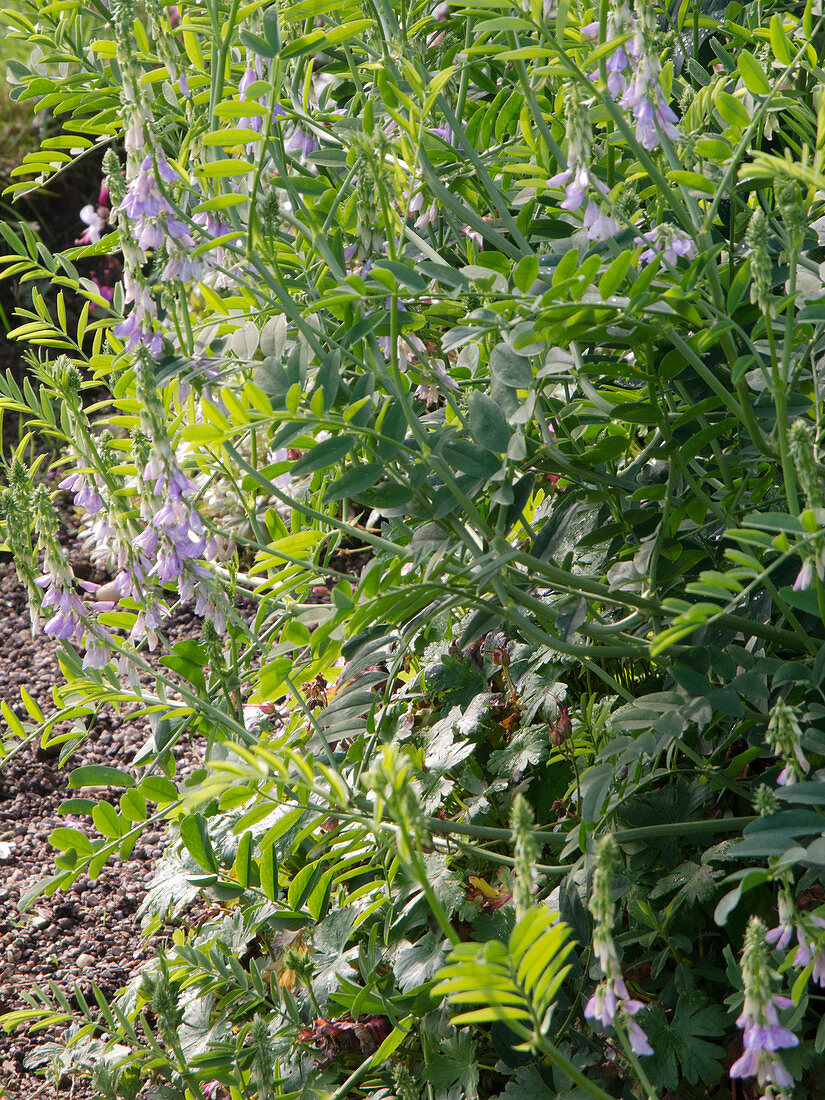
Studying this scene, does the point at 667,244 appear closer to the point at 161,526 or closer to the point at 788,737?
the point at 788,737

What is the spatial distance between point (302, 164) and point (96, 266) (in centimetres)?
387

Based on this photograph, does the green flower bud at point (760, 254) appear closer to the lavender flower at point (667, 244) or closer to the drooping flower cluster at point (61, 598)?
the lavender flower at point (667, 244)

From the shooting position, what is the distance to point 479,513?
136cm

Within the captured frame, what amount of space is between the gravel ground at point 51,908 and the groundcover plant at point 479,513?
37 centimetres

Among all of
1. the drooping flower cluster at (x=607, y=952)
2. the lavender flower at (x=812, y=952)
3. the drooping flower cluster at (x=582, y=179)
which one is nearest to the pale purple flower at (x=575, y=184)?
the drooping flower cluster at (x=582, y=179)

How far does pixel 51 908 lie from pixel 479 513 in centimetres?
187

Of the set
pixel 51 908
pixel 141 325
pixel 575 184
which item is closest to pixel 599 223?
pixel 575 184

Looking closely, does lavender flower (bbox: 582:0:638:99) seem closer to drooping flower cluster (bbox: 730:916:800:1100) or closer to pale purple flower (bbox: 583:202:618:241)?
pale purple flower (bbox: 583:202:618:241)

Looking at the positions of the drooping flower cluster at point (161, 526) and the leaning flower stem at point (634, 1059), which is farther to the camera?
the drooping flower cluster at point (161, 526)

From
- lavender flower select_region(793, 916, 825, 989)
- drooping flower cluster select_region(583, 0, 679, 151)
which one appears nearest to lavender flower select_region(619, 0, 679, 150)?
drooping flower cluster select_region(583, 0, 679, 151)

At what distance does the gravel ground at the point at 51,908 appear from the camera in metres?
2.26

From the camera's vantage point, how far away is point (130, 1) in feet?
4.14

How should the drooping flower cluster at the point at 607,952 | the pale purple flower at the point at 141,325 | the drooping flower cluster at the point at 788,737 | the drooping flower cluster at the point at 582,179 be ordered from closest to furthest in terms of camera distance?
the drooping flower cluster at the point at 607,952
the drooping flower cluster at the point at 788,737
the drooping flower cluster at the point at 582,179
the pale purple flower at the point at 141,325

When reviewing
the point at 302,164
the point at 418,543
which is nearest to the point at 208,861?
the point at 418,543
